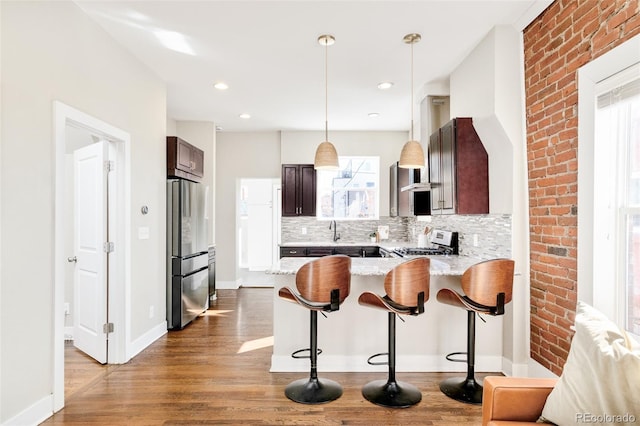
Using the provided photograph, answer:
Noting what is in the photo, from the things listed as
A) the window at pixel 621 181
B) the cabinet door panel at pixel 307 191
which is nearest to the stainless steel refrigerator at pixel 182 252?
the cabinet door panel at pixel 307 191

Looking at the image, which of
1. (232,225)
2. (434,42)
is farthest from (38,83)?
(232,225)

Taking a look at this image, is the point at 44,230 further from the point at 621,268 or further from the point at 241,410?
the point at 621,268

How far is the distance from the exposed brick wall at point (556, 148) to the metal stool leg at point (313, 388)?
1.58 meters

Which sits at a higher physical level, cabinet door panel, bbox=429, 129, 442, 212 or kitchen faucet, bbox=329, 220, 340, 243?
cabinet door panel, bbox=429, 129, 442, 212

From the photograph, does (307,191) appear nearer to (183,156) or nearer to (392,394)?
(183,156)

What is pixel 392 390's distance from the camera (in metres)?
2.64

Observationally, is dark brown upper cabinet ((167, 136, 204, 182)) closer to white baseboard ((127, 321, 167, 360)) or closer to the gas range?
white baseboard ((127, 321, 167, 360))

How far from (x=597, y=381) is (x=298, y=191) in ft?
17.0

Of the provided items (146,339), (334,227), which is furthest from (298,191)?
(146,339)

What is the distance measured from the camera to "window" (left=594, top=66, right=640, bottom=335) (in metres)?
1.94

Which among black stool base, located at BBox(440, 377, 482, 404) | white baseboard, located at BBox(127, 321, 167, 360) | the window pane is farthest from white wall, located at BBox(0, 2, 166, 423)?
the window pane

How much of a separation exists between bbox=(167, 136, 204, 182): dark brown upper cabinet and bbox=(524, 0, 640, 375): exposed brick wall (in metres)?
3.61

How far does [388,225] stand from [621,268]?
14.4 ft

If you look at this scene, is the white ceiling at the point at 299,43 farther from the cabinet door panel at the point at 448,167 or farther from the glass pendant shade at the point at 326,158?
the glass pendant shade at the point at 326,158
